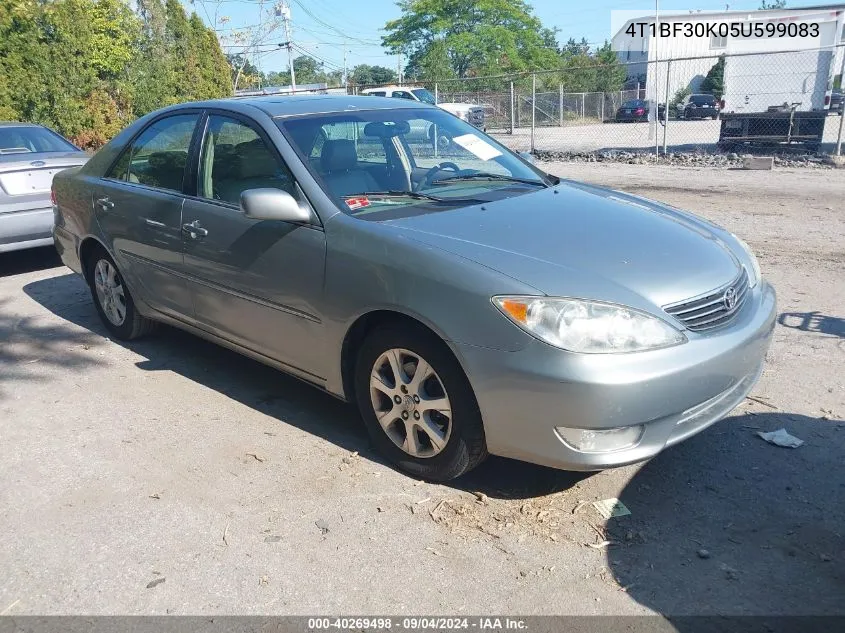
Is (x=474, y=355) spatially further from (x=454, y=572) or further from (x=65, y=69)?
(x=65, y=69)

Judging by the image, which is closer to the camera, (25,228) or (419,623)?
(419,623)

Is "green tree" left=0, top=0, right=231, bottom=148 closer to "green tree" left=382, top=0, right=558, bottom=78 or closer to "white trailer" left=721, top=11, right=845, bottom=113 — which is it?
"white trailer" left=721, top=11, right=845, bottom=113

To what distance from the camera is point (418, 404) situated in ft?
11.3

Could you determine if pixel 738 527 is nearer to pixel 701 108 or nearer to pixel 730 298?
pixel 730 298

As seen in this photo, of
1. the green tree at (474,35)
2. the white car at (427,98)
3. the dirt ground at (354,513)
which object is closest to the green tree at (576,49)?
the green tree at (474,35)

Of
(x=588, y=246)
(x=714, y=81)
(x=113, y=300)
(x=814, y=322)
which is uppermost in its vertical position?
(x=588, y=246)

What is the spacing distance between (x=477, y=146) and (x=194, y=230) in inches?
70.0

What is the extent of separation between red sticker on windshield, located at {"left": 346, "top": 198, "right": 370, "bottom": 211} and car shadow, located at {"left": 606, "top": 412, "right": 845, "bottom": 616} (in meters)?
1.85

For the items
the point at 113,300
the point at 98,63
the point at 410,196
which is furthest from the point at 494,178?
the point at 98,63

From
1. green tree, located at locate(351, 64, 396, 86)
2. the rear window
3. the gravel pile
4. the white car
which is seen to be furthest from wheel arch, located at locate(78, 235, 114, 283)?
green tree, located at locate(351, 64, 396, 86)

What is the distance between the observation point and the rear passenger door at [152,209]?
186 inches

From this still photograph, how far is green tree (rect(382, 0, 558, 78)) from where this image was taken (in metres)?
49.7

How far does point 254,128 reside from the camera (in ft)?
14.0

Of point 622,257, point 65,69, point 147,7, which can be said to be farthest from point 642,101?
point 622,257
